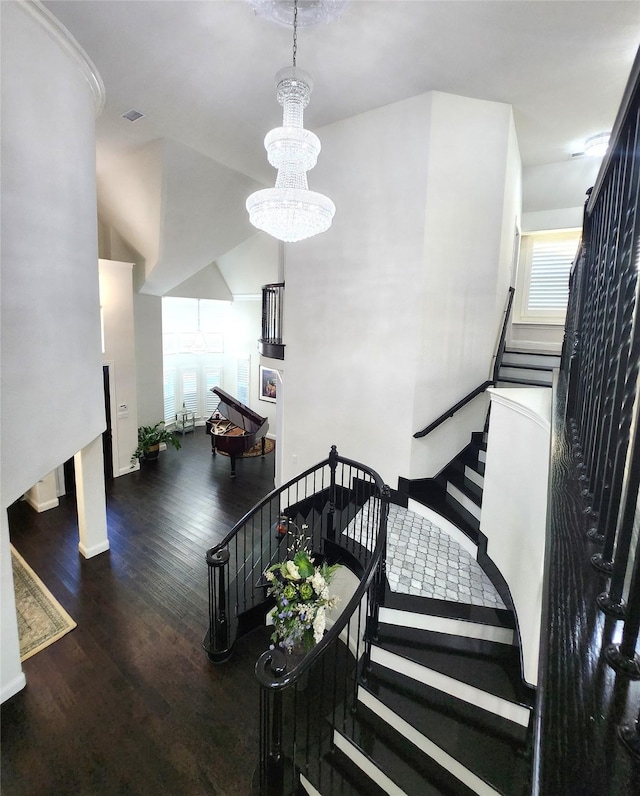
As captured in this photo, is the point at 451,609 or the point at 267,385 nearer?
the point at 451,609

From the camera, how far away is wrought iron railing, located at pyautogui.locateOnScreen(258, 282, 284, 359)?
19.7 feet

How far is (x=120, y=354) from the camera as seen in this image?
8.28 m

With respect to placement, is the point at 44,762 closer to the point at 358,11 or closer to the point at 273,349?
the point at 273,349

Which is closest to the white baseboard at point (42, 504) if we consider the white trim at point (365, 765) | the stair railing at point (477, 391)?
the white trim at point (365, 765)

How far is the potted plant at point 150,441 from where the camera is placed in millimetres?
9109

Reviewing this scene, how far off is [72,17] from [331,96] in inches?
98.2

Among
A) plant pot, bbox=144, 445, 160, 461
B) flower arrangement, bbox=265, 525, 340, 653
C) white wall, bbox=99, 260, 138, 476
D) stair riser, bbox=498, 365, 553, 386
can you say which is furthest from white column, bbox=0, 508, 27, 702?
plant pot, bbox=144, 445, 160, 461

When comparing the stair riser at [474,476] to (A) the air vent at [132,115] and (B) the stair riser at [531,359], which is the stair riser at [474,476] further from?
(A) the air vent at [132,115]

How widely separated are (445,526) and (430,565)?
678mm

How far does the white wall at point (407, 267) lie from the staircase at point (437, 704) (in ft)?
5.65

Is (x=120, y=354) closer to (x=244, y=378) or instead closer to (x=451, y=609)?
(x=244, y=378)

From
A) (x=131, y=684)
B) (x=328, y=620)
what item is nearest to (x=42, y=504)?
(x=131, y=684)

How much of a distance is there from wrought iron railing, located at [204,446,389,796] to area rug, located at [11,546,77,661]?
1.83 m

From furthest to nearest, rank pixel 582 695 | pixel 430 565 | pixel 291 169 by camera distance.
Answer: pixel 430 565 < pixel 291 169 < pixel 582 695
